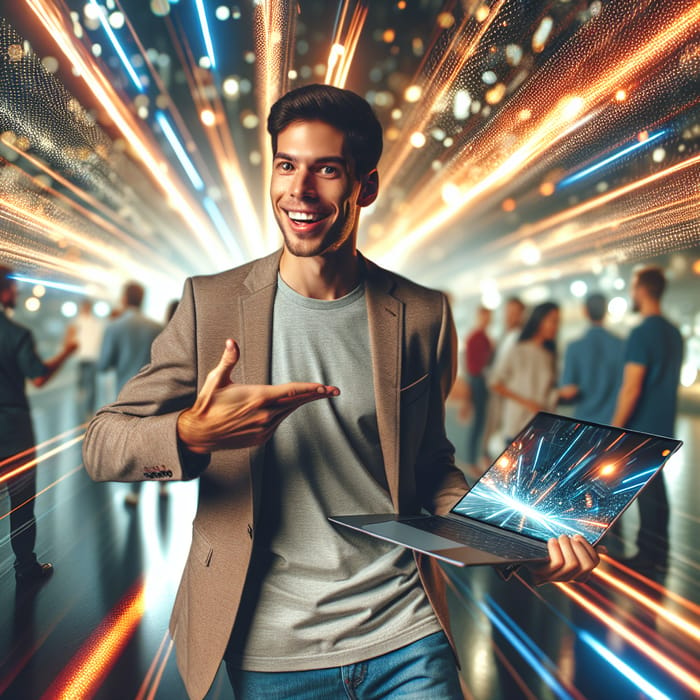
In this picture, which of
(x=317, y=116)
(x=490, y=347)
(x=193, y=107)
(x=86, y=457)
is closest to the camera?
(x=86, y=457)

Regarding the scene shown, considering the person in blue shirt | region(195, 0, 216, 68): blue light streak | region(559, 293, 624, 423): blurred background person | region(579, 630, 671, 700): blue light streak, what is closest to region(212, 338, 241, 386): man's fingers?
region(195, 0, 216, 68): blue light streak

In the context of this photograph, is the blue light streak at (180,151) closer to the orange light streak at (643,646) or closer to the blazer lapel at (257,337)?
the blazer lapel at (257,337)

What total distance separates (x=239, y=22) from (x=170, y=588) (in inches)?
95.9

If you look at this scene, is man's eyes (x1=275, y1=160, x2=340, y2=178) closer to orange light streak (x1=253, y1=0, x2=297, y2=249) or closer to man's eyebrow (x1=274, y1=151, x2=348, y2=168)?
man's eyebrow (x1=274, y1=151, x2=348, y2=168)

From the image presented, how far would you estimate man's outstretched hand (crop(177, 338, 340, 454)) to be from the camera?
1.23m

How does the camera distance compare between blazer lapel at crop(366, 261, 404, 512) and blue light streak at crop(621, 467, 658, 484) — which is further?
blazer lapel at crop(366, 261, 404, 512)

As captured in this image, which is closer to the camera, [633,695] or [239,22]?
[239,22]

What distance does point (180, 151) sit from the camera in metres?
3.51

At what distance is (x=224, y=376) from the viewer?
1257mm

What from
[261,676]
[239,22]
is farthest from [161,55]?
[261,676]

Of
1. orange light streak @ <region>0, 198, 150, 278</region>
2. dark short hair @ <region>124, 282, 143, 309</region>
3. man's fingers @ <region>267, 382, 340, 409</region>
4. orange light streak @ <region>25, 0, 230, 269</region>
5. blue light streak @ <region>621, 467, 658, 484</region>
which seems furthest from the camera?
dark short hair @ <region>124, 282, 143, 309</region>

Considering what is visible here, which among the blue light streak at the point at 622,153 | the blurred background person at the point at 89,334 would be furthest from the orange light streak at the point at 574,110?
the blurred background person at the point at 89,334

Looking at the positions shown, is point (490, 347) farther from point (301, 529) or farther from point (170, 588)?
point (301, 529)

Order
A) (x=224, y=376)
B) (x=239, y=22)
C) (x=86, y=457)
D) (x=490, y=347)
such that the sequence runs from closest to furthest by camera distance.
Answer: (x=224, y=376), (x=86, y=457), (x=239, y=22), (x=490, y=347)
